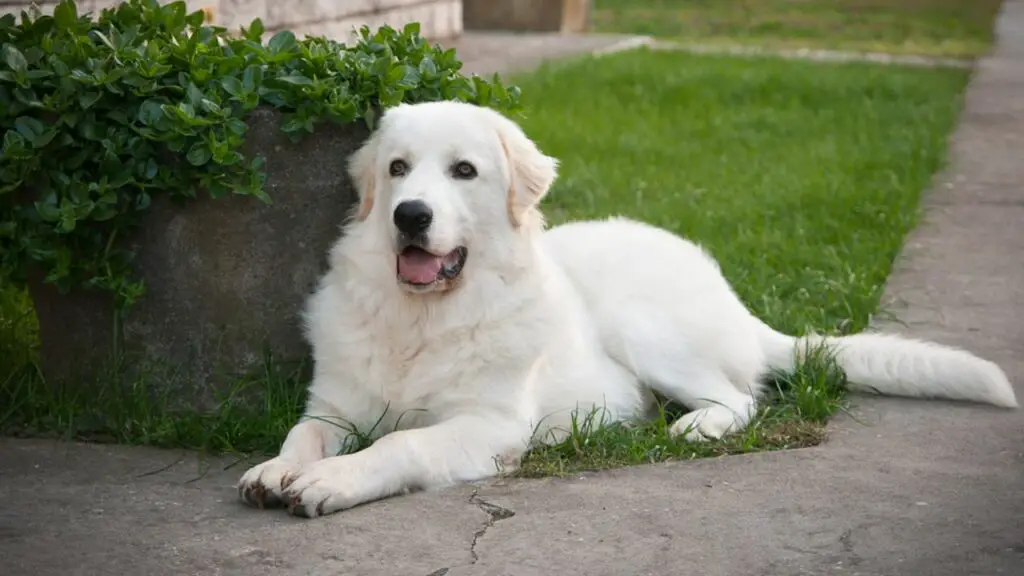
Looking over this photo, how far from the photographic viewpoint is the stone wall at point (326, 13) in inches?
396

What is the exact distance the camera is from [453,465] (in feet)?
14.6

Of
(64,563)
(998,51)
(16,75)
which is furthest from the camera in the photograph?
(998,51)

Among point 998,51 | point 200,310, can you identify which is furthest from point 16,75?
point 998,51

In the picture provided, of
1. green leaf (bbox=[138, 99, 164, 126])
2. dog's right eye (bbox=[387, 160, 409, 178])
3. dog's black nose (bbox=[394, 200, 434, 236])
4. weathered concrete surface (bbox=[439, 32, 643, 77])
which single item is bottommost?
weathered concrete surface (bbox=[439, 32, 643, 77])

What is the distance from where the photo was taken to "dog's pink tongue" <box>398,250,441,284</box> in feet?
15.0

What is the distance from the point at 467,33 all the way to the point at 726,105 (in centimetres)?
625

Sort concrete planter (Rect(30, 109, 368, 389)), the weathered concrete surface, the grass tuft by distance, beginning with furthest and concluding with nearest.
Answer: the weathered concrete surface, concrete planter (Rect(30, 109, 368, 389)), the grass tuft

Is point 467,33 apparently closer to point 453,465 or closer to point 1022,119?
point 1022,119

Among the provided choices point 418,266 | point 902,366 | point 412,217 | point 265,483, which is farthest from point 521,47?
point 265,483

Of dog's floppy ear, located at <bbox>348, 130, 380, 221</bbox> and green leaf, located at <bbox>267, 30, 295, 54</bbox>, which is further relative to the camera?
green leaf, located at <bbox>267, 30, 295, 54</bbox>

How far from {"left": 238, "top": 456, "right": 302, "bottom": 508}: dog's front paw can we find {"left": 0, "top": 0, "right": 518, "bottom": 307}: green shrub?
94 centimetres

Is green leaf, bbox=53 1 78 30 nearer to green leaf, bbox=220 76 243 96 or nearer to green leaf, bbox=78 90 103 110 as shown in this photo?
green leaf, bbox=78 90 103 110

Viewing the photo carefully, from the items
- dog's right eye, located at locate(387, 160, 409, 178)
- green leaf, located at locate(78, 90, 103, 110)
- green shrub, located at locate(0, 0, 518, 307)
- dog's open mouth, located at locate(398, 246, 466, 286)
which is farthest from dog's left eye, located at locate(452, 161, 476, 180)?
green leaf, located at locate(78, 90, 103, 110)

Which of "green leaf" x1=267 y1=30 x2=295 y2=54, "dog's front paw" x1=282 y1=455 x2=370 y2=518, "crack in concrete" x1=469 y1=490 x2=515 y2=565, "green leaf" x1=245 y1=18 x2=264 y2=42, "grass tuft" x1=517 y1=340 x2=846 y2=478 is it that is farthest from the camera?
"green leaf" x1=245 y1=18 x2=264 y2=42
